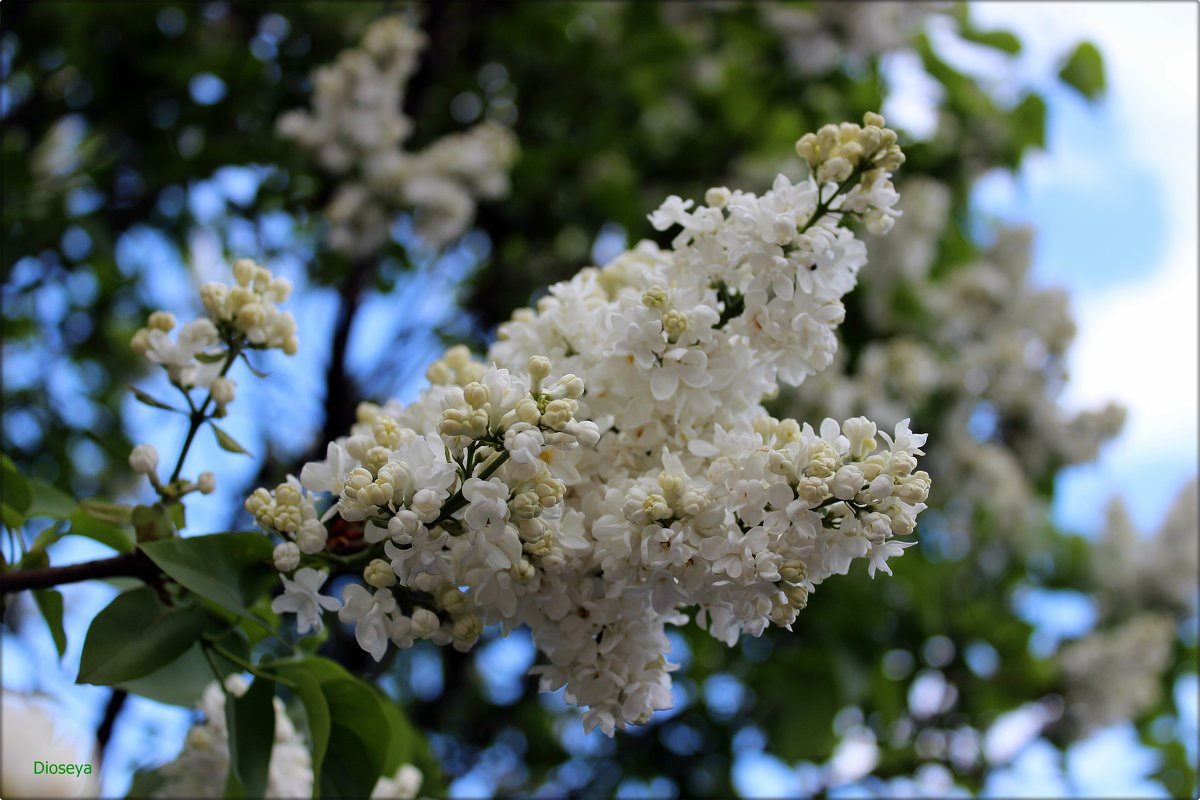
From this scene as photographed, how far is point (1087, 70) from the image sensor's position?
142 inches

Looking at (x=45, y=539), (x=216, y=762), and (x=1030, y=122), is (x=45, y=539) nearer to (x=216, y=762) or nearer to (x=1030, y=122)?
(x=216, y=762)

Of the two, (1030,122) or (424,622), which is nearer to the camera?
(424,622)

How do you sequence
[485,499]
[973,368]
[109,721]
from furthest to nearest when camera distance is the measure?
[973,368] → [109,721] → [485,499]

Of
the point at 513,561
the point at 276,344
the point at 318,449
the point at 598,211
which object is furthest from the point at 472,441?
the point at 598,211

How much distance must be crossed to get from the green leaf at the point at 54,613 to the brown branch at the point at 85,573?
18 cm

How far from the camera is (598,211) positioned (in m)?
3.51

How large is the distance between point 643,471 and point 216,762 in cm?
79

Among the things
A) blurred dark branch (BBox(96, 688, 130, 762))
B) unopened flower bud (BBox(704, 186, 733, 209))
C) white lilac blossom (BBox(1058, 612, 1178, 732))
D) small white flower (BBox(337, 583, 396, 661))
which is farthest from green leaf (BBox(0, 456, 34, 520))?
white lilac blossom (BBox(1058, 612, 1178, 732))

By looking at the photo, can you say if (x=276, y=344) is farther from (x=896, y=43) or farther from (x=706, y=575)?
(x=896, y=43)

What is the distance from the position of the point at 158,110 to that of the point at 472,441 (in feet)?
8.87

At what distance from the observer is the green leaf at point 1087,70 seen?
11.7 ft

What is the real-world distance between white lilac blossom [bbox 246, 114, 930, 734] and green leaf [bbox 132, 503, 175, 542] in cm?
16

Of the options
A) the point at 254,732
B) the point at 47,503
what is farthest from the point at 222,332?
the point at 254,732

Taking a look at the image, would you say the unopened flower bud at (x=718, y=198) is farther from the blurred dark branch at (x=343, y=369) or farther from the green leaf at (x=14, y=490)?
the blurred dark branch at (x=343, y=369)
